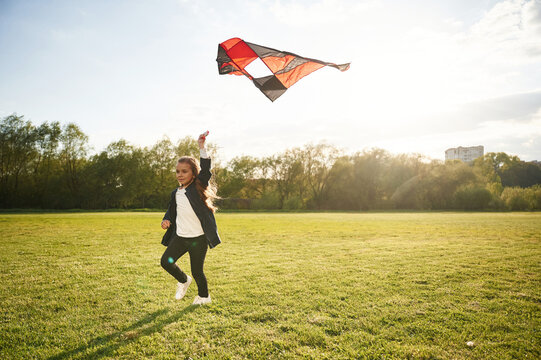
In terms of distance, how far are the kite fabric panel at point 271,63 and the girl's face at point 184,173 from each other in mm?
2082

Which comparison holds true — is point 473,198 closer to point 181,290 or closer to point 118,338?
point 181,290

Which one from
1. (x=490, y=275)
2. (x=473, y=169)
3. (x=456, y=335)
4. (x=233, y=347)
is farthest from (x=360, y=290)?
(x=473, y=169)

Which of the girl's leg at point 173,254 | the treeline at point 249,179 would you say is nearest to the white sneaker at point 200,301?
the girl's leg at point 173,254

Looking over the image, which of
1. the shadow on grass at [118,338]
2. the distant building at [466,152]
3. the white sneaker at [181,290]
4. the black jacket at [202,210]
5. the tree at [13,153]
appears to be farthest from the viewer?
the distant building at [466,152]

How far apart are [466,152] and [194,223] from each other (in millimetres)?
196521

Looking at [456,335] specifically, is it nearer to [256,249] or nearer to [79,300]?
[79,300]

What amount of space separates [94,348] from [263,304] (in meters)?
2.46

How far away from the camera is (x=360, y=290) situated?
555 centimetres

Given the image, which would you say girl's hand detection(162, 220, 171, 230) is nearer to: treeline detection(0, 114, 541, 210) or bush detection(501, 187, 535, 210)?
treeline detection(0, 114, 541, 210)

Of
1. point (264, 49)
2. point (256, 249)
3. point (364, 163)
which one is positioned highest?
point (364, 163)

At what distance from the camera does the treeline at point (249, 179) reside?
53.6 metres

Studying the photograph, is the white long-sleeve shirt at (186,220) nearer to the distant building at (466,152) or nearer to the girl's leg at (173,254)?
the girl's leg at (173,254)

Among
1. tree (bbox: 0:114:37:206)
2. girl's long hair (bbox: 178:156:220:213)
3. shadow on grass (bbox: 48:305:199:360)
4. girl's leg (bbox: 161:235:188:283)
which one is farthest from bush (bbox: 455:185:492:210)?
tree (bbox: 0:114:37:206)

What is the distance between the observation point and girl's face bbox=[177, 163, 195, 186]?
4.88 m
